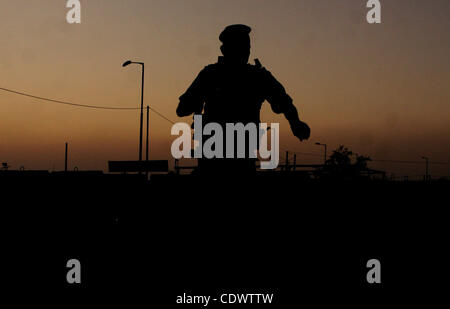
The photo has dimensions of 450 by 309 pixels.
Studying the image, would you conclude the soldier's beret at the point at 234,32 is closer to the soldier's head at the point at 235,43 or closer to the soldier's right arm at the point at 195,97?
the soldier's head at the point at 235,43

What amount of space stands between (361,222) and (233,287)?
1876 millimetres

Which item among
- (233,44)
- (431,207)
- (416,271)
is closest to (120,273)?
(233,44)

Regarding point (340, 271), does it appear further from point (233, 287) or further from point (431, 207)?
point (431, 207)

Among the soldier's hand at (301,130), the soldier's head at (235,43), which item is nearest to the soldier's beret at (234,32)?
the soldier's head at (235,43)

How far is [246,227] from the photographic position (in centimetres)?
355

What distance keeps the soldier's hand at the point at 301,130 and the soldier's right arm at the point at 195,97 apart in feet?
1.87

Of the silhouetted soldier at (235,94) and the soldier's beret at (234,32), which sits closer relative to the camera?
the silhouetted soldier at (235,94)

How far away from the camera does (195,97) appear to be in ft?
12.4

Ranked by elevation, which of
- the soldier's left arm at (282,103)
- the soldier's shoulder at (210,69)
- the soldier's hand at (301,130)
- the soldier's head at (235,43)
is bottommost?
the soldier's hand at (301,130)

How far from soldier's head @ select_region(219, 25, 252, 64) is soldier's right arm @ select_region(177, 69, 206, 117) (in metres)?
0.20

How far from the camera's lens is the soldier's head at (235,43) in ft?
12.6

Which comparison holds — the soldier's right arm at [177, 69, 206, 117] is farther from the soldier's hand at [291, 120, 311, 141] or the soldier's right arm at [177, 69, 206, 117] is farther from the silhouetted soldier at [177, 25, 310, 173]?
the soldier's hand at [291, 120, 311, 141]

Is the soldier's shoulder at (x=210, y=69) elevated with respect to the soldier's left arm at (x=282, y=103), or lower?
elevated

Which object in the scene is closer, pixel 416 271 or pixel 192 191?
pixel 192 191
